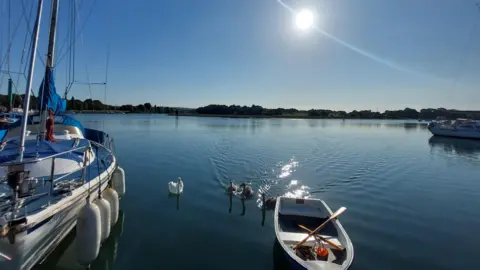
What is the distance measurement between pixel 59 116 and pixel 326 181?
19974mm

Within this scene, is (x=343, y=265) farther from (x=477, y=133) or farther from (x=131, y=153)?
(x=477, y=133)

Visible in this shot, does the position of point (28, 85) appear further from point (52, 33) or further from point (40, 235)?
point (52, 33)

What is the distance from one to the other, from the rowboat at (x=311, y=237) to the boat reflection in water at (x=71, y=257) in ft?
20.5

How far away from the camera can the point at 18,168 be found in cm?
794

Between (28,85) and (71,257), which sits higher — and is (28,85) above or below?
above

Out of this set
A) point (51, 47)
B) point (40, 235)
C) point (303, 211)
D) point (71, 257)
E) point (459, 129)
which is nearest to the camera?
point (40, 235)

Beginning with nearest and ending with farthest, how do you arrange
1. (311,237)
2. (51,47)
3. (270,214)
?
(311,237)
(51,47)
(270,214)

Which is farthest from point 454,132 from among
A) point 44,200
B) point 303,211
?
point 44,200

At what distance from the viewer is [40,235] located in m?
7.39

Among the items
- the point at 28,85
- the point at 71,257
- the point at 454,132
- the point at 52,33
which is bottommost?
the point at 71,257

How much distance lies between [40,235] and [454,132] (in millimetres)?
86947

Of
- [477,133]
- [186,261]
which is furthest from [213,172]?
[477,133]

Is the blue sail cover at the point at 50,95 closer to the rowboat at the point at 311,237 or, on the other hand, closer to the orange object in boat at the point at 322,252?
the rowboat at the point at 311,237

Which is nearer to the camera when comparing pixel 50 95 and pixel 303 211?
pixel 303 211
